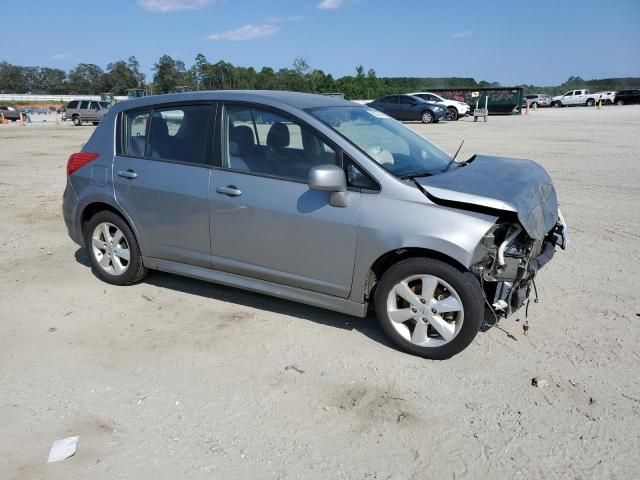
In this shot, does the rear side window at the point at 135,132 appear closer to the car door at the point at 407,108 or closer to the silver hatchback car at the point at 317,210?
the silver hatchback car at the point at 317,210

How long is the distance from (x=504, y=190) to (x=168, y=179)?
9.04 ft

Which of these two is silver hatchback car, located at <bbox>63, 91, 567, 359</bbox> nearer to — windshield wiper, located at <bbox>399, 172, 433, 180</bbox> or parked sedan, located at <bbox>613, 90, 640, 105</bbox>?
windshield wiper, located at <bbox>399, 172, 433, 180</bbox>

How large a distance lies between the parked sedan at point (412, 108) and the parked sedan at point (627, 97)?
33.7 meters

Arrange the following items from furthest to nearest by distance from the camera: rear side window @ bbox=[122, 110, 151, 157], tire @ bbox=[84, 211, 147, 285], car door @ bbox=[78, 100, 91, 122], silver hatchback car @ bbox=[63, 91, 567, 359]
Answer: car door @ bbox=[78, 100, 91, 122]
tire @ bbox=[84, 211, 147, 285]
rear side window @ bbox=[122, 110, 151, 157]
silver hatchback car @ bbox=[63, 91, 567, 359]

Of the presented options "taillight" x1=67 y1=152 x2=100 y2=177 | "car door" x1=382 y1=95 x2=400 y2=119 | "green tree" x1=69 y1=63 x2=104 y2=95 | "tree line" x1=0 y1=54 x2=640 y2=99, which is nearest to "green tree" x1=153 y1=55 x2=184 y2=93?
Answer: "tree line" x1=0 y1=54 x2=640 y2=99

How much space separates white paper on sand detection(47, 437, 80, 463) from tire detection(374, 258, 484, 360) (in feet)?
6.95

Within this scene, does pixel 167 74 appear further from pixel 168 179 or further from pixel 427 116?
pixel 168 179

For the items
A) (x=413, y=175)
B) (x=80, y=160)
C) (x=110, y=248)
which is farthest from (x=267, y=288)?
(x=80, y=160)

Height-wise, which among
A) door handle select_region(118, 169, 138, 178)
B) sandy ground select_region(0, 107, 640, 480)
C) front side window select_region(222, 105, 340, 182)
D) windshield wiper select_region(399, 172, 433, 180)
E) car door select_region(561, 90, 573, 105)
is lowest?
sandy ground select_region(0, 107, 640, 480)

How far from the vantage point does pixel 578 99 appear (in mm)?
55344

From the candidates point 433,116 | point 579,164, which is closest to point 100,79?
point 433,116

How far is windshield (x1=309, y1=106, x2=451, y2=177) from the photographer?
4.08m

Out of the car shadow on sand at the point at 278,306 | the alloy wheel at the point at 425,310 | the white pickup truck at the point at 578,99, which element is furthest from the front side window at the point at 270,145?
the white pickup truck at the point at 578,99

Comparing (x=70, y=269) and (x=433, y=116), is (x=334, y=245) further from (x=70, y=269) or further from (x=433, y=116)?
(x=433, y=116)
